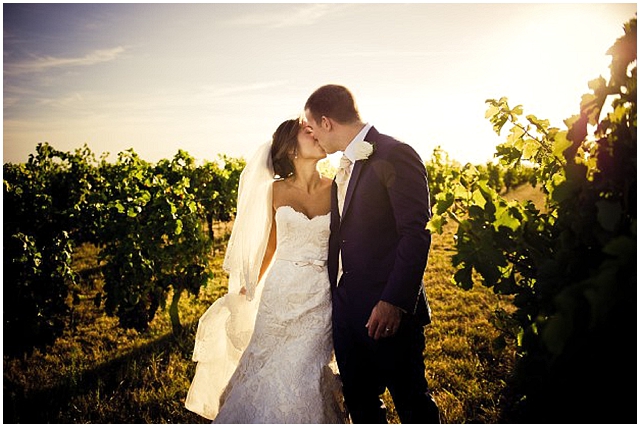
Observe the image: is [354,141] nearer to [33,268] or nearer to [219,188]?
[33,268]

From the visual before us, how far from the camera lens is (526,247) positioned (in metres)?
1.56

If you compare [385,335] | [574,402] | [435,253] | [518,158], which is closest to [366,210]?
[385,335]

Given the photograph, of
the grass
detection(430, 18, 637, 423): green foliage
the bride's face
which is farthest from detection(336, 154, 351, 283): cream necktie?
the grass

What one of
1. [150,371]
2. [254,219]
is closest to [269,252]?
[254,219]

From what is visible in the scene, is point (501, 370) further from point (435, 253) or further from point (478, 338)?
point (435, 253)

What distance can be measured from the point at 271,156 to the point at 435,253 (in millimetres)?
8426

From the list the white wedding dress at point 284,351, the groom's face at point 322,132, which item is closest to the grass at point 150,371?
the white wedding dress at point 284,351

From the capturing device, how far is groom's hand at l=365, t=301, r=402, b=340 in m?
2.38

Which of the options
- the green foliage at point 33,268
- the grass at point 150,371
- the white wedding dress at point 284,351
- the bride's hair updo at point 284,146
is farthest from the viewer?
the green foliage at point 33,268

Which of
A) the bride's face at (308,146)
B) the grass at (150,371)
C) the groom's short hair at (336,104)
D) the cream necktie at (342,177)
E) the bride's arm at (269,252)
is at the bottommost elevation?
the grass at (150,371)

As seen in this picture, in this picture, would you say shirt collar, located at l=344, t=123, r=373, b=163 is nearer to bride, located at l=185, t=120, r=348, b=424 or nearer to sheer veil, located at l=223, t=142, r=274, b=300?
bride, located at l=185, t=120, r=348, b=424

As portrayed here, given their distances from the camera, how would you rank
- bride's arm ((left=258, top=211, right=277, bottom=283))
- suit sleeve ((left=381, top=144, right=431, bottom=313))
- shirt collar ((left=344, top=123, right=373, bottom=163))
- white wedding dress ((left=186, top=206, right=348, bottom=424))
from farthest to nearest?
bride's arm ((left=258, top=211, right=277, bottom=283)) < white wedding dress ((left=186, top=206, right=348, bottom=424)) < shirt collar ((left=344, top=123, right=373, bottom=163)) < suit sleeve ((left=381, top=144, right=431, bottom=313))

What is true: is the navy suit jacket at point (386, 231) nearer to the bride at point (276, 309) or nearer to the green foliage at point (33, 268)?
the bride at point (276, 309)

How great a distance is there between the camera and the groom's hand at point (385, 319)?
2.38 meters
